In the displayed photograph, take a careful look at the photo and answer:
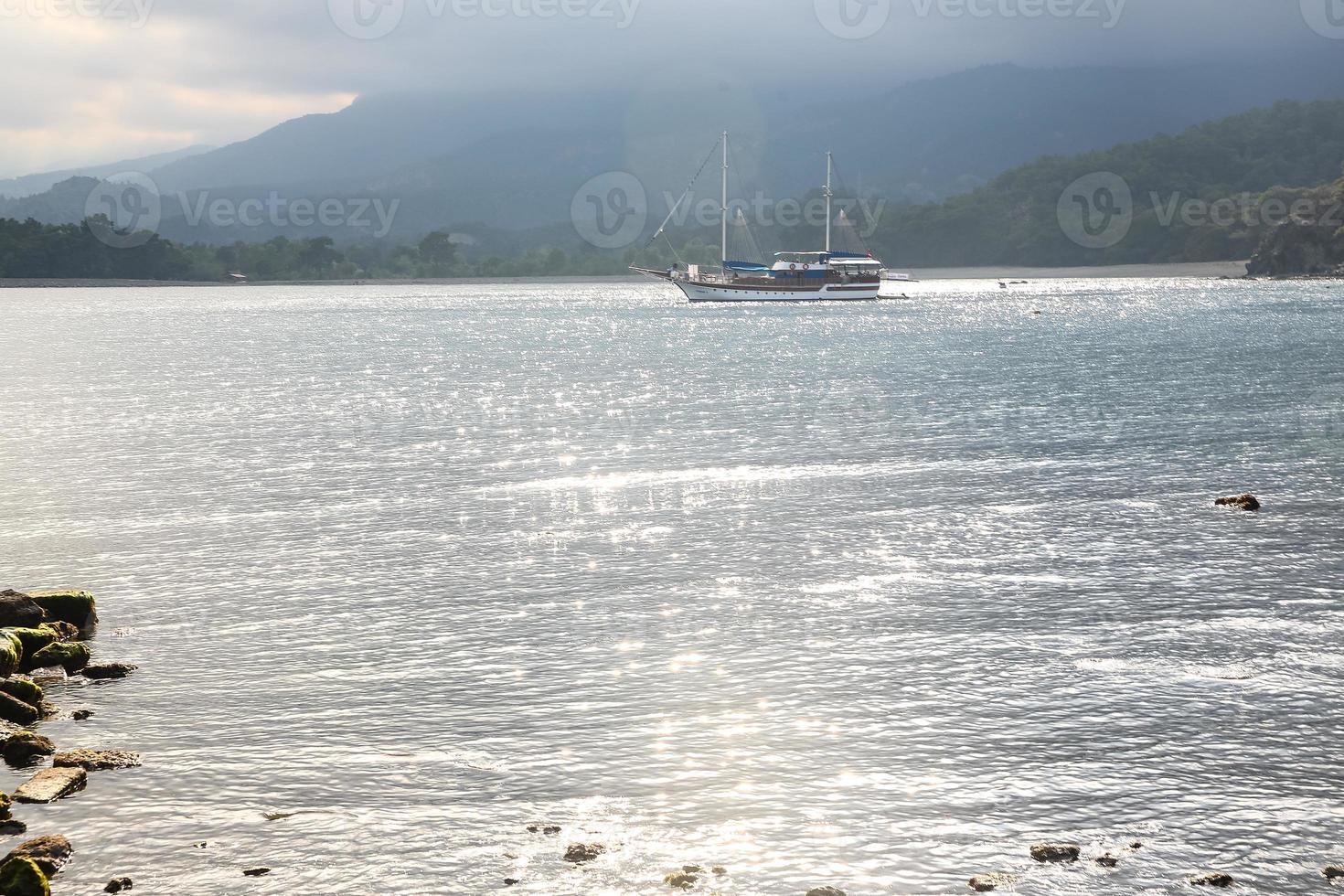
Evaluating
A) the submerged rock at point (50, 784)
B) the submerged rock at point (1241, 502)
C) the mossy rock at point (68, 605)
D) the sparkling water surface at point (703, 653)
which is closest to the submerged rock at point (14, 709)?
the sparkling water surface at point (703, 653)

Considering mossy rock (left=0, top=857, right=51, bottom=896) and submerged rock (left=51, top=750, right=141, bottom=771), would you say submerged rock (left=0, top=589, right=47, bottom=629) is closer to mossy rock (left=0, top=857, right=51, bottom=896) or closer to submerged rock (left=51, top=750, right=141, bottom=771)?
submerged rock (left=51, top=750, right=141, bottom=771)

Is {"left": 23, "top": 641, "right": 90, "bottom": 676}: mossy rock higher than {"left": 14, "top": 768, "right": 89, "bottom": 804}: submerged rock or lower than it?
higher

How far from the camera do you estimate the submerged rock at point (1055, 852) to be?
526 inches

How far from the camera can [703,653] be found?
21078 millimetres

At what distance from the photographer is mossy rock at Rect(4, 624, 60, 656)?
20.8m

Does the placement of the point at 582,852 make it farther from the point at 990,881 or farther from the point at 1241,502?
the point at 1241,502

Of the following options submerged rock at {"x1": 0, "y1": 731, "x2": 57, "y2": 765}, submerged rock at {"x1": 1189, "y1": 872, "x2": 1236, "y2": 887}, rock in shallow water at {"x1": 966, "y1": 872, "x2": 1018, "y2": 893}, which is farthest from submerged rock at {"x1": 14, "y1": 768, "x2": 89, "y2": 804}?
submerged rock at {"x1": 1189, "y1": 872, "x2": 1236, "y2": 887}

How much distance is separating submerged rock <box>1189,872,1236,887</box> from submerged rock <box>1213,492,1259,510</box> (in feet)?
71.9

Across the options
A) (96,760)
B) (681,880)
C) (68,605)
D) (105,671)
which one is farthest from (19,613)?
(681,880)

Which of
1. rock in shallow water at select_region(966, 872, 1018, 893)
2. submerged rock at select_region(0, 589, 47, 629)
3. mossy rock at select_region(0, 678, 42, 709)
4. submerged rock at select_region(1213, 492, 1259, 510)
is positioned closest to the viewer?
rock in shallow water at select_region(966, 872, 1018, 893)

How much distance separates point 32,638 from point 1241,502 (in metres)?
27.3

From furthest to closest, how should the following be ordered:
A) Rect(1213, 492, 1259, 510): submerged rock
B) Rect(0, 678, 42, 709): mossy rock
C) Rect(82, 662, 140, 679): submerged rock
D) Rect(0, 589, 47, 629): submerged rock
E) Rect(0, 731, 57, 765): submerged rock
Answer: Rect(1213, 492, 1259, 510): submerged rock < Rect(0, 589, 47, 629): submerged rock < Rect(82, 662, 140, 679): submerged rock < Rect(0, 678, 42, 709): mossy rock < Rect(0, 731, 57, 765): submerged rock

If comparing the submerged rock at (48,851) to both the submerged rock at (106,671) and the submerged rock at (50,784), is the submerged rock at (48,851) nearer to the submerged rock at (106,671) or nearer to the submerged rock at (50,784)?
the submerged rock at (50,784)

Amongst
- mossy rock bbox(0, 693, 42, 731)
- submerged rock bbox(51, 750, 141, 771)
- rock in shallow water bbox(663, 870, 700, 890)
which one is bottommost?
rock in shallow water bbox(663, 870, 700, 890)
